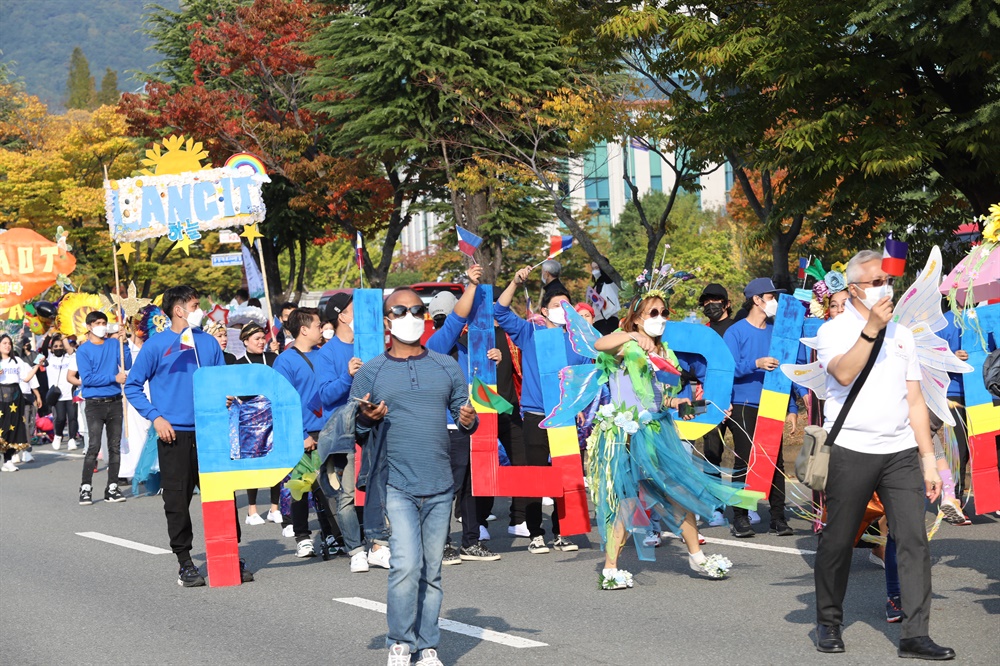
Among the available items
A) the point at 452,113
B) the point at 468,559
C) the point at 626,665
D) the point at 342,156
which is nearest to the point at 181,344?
the point at 468,559

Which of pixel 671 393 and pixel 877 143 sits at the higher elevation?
pixel 877 143

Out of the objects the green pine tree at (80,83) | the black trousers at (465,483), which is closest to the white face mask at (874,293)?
the black trousers at (465,483)

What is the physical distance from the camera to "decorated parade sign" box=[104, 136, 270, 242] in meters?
17.3

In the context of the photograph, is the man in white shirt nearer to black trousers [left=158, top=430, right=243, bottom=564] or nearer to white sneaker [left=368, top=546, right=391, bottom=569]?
white sneaker [left=368, top=546, right=391, bottom=569]

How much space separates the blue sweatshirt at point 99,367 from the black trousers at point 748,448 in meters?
7.41

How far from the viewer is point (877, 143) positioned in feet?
42.8

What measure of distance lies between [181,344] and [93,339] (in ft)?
19.4

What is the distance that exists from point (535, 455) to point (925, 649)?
4.36 metres

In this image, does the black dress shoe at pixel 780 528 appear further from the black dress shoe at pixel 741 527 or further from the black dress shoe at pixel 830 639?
the black dress shoe at pixel 830 639

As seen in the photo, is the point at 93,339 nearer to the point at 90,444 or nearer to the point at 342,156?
the point at 90,444

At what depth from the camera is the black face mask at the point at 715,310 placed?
428 inches

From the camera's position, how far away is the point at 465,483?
9477 mm

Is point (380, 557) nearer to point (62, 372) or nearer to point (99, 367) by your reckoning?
point (99, 367)

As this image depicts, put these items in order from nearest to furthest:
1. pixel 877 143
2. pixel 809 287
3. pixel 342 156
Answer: pixel 809 287
pixel 877 143
pixel 342 156
